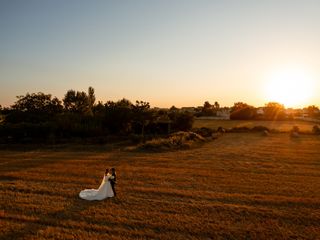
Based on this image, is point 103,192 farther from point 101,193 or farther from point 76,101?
point 76,101

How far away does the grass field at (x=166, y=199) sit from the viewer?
11227mm

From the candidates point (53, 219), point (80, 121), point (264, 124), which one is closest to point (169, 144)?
point (80, 121)

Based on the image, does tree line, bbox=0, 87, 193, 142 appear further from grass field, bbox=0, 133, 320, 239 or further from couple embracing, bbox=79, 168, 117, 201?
couple embracing, bbox=79, 168, 117, 201

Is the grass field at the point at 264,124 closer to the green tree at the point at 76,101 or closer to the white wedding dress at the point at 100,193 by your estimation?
the green tree at the point at 76,101

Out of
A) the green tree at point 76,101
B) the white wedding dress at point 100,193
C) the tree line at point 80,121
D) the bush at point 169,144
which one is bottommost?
the white wedding dress at point 100,193

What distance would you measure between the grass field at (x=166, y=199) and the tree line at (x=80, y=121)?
12979 millimetres

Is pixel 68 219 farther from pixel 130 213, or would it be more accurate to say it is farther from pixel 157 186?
pixel 157 186

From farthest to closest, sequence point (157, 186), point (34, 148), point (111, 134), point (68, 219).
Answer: point (111, 134)
point (34, 148)
point (157, 186)
point (68, 219)

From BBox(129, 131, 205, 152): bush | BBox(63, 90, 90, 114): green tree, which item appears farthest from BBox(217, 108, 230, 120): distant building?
BBox(129, 131, 205, 152): bush

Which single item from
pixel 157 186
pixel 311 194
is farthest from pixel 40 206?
pixel 311 194

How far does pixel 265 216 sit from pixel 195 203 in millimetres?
3175

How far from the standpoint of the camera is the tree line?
38.4m

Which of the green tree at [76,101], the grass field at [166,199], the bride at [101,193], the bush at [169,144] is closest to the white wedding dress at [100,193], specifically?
the bride at [101,193]

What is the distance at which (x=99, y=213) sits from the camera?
1292 cm
